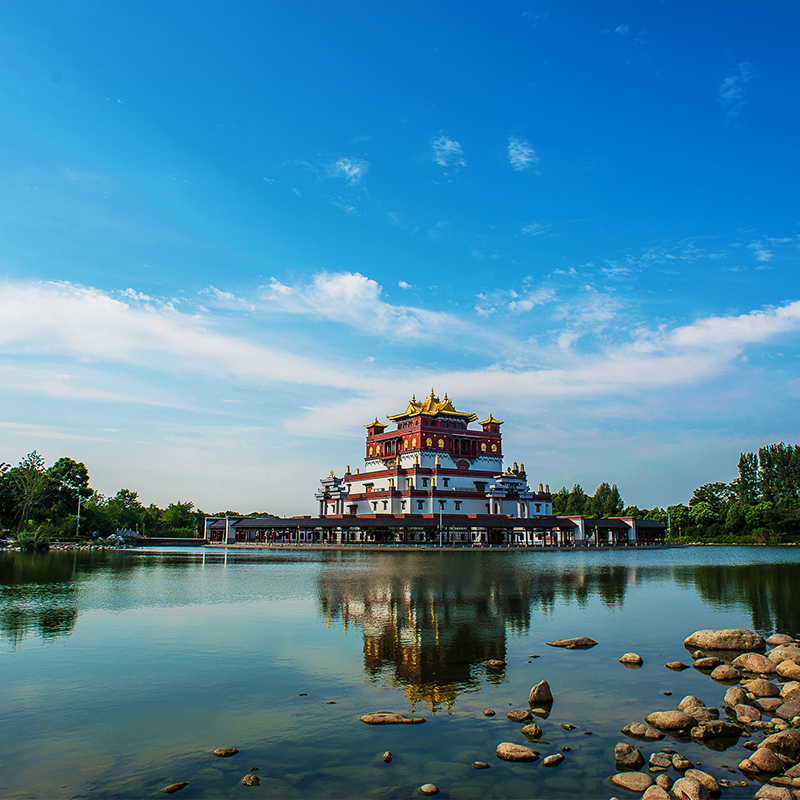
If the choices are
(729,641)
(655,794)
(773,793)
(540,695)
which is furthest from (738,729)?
(729,641)

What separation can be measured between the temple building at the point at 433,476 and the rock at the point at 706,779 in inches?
3047

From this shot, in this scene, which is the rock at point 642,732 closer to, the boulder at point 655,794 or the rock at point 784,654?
the boulder at point 655,794

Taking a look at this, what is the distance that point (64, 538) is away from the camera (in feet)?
274

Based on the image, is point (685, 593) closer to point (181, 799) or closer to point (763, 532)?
point (181, 799)

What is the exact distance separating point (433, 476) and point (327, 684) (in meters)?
76.2

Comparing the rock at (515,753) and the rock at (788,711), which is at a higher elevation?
the rock at (515,753)

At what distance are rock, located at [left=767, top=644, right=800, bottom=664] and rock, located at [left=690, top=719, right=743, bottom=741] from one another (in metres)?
5.42

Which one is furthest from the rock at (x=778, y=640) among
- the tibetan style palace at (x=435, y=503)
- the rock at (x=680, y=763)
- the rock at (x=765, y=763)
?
the tibetan style palace at (x=435, y=503)

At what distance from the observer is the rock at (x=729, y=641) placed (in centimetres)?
1709

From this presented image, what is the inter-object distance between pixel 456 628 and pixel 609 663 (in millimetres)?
5212

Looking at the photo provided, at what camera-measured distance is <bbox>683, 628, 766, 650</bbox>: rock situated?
17094 millimetres

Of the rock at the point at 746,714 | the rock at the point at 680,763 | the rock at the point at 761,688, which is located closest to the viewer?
the rock at the point at 680,763

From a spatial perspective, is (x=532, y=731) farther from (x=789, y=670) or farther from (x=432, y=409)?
(x=432, y=409)

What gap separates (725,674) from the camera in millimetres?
14156
